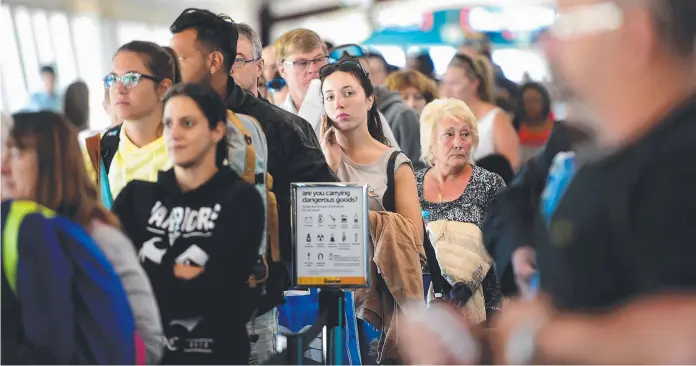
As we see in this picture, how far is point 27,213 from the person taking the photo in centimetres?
249

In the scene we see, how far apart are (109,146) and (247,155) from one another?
413 millimetres

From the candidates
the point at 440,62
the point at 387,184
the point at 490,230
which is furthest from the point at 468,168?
the point at 440,62

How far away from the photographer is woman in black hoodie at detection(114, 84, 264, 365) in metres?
2.71

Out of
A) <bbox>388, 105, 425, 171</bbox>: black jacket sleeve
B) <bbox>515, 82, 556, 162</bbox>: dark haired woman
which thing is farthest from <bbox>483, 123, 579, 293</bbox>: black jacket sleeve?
<bbox>515, 82, 556, 162</bbox>: dark haired woman

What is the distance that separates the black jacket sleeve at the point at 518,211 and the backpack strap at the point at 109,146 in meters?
1.18

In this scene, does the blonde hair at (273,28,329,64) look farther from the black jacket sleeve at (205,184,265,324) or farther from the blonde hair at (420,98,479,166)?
the black jacket sleeve at (205,184,265,324)

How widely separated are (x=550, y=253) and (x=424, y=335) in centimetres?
30

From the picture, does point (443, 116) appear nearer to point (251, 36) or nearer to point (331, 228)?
point (251, 36)

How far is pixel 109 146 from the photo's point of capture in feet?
10.0

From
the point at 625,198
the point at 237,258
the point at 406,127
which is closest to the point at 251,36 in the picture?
the point at 237,258

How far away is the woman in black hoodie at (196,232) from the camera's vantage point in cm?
271

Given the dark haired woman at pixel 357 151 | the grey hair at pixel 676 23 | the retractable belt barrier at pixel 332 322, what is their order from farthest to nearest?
the dark haired woman at pixel 357 151
the retractable belt barrier at pixel 332 322
the grey hair at pixel 676 23

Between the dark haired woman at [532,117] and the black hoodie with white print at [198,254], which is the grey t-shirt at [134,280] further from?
the dark haired woman at [532,117]

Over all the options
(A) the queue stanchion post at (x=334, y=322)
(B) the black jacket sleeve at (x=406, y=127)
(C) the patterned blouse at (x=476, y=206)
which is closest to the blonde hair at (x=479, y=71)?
(B) the black jacket sleeve at (x=406, y=127)
